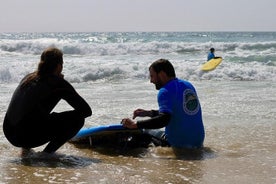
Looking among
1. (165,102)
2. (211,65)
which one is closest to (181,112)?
(165,102)

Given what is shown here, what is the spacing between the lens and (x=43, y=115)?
419 centimetres

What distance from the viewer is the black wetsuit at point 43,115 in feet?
13.4

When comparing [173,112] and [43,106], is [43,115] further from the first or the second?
[173,112]

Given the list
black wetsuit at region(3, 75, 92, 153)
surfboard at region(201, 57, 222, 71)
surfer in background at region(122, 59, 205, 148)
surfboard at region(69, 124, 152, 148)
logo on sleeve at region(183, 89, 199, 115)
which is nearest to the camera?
black wetsuit at region(3, 75, 92, 153)

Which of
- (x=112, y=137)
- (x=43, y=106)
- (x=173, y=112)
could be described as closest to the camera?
(x=43, y=106)

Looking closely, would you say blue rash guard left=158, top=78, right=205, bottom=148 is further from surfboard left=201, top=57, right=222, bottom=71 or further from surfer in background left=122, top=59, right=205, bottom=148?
surfboard left=201, top=57, right=222, bottom=71

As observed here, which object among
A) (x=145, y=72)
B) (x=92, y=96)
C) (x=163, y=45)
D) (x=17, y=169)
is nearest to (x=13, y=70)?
(x=145, y=72)

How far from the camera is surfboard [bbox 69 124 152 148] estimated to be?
4.76m

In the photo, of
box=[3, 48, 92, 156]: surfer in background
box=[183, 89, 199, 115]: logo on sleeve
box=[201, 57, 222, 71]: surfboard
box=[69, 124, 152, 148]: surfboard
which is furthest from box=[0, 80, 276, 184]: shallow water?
box=[201, 57, 222, 71]: surfboard

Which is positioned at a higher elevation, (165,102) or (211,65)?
(165,102)

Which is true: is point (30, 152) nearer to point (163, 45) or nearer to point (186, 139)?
point (186, 139)

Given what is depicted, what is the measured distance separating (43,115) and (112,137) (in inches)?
38.1

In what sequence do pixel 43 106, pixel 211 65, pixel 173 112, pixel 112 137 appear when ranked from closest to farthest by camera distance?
Result: pixel 43 106 < pixel 173 112 < pixel 112 137 < pixel 211 65

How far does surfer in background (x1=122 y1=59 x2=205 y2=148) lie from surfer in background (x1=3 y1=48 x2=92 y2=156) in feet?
1.72
